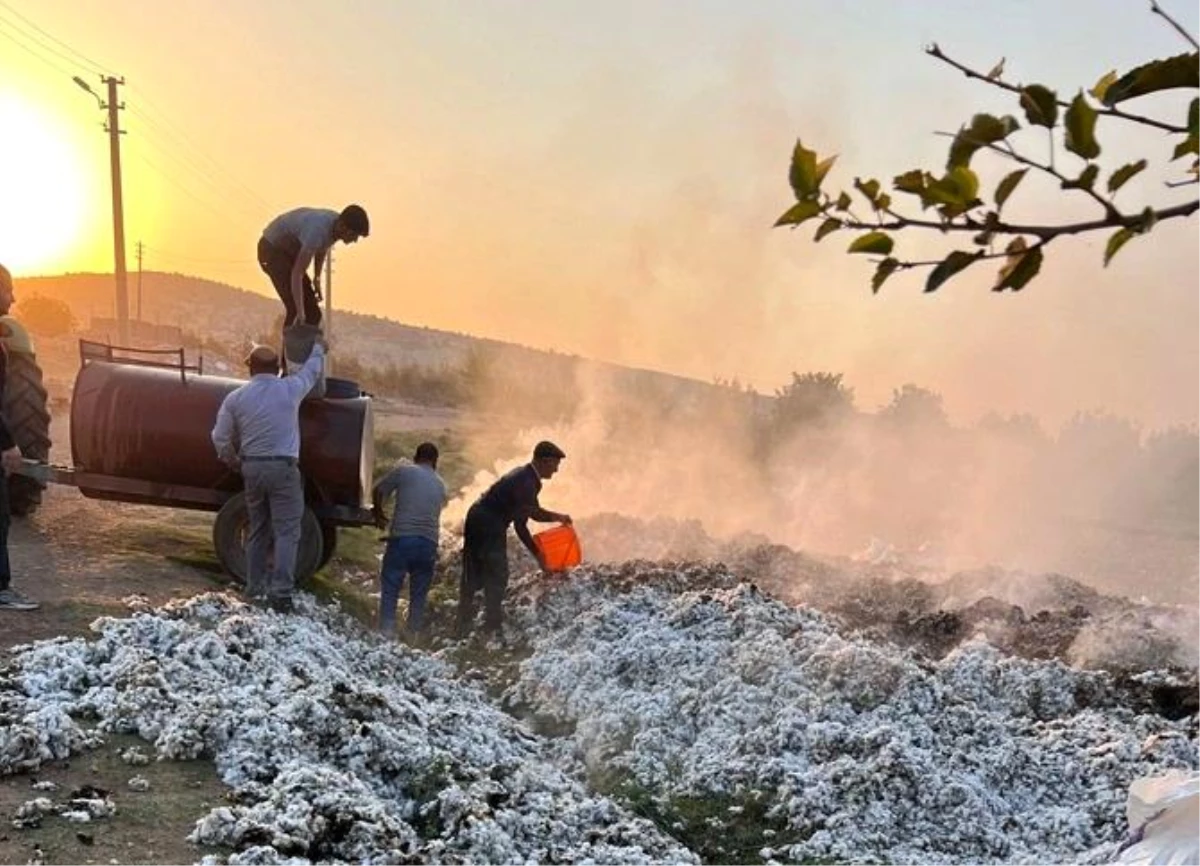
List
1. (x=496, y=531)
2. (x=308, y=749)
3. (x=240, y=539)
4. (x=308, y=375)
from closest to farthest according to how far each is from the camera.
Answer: (x=308, y=749)
(x=308, y=375)
(x=240, y=539)
(x=496, y=531)

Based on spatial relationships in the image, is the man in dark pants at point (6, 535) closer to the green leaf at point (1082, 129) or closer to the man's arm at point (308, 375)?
the man's arm at point (308, 375)

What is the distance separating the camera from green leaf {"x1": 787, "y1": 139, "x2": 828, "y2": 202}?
163cm

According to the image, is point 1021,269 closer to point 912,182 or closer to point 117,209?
point 912,182

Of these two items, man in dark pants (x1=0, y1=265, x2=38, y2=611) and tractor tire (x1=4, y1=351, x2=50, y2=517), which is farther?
tractor tire (x1=4, y1=351, x2=50, y2=517)

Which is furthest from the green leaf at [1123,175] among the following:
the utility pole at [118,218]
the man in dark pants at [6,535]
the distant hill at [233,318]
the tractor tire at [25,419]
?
the distant hill at [233,318]

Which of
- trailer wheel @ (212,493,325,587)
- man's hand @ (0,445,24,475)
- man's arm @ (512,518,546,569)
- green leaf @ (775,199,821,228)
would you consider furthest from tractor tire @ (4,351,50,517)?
green leaf @ (775,199,821,228)

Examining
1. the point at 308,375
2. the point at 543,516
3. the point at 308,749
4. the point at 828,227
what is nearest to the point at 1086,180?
the point at 828,227

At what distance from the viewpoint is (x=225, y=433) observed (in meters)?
7.31

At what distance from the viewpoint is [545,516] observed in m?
9.23

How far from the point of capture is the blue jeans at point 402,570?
27.8 feet

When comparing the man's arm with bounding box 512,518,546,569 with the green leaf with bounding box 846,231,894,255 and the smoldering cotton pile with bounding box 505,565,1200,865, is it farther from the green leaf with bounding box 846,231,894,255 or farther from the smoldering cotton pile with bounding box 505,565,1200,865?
the green leaf with bounding box 846,231,894,255

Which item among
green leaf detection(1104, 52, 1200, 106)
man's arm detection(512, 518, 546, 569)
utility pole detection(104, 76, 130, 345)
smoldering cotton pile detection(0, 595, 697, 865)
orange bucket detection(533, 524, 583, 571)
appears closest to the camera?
green leaf detection(1104, 52, 1200, 106)

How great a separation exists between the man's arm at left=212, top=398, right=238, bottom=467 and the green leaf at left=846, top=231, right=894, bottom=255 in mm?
6358

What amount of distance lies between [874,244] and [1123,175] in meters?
0.36
